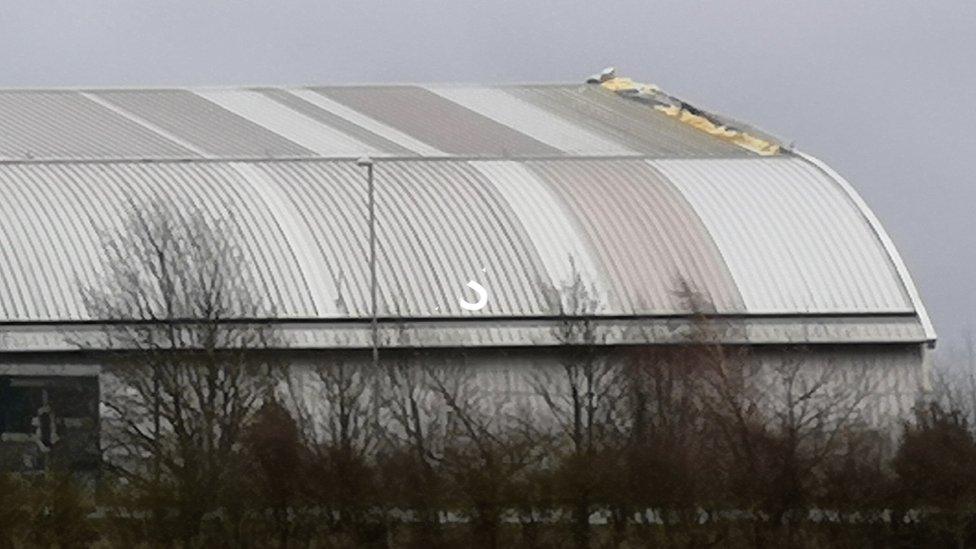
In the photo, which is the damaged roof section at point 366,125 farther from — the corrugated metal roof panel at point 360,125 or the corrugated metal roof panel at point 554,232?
the corrugated metal roof panel at point 554,232

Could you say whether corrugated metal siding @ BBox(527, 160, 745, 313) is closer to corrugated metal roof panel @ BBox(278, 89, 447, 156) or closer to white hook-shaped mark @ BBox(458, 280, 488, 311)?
white hook-shaped mark @ BBox(458, 280, 488, 311)

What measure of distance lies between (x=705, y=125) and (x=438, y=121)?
7383mm

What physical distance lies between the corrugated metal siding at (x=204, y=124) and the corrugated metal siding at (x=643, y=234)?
22.3 ft

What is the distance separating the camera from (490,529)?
4728 cm

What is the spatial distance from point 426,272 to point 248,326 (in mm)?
8046

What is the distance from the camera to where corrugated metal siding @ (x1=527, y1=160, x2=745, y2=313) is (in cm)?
6519

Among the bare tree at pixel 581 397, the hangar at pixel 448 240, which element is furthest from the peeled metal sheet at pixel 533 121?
the bare tree at pixel 581 397

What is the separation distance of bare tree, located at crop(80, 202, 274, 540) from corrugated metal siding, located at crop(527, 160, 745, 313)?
8.76 meters

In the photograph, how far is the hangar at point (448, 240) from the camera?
62.2m

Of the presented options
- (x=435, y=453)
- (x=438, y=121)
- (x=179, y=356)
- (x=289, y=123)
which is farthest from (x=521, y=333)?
(x=438, y=121)

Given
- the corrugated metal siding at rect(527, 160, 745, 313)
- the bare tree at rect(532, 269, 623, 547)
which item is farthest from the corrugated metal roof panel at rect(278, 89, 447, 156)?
the bare tree at rect(532, 269, 623, 547)

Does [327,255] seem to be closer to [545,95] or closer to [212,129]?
[212,129]

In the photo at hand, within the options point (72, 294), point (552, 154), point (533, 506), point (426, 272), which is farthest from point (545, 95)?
point (533, 506)

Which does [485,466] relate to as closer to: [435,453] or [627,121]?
[435,453]
